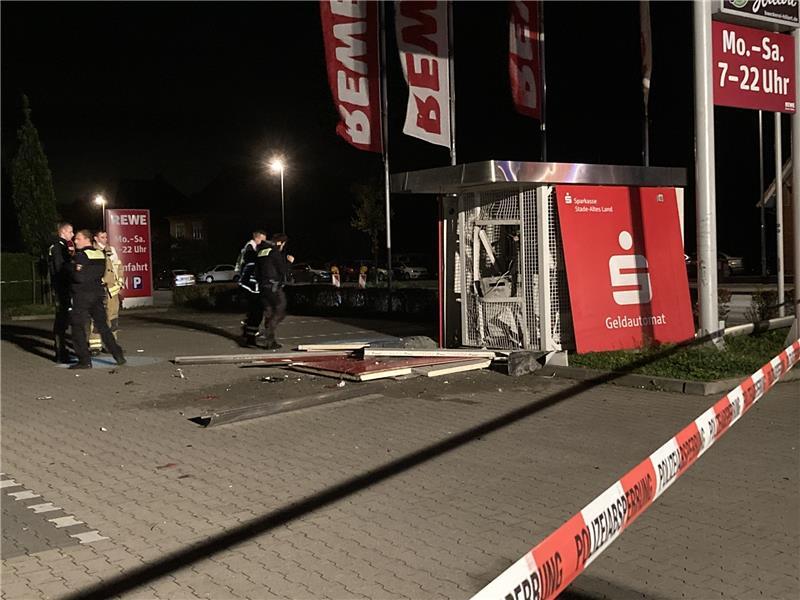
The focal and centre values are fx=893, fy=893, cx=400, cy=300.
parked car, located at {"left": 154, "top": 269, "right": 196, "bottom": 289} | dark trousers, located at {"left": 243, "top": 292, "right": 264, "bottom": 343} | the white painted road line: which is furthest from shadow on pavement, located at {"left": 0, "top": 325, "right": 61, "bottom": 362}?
parked car, located at {"left": 154, "top": 269, "right": 196, "bottom": 289}

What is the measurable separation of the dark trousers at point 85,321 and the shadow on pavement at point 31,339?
193 centimetres

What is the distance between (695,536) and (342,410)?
480 cm

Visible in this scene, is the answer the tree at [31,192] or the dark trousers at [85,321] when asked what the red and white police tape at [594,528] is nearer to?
the dark trousers at [85,321]

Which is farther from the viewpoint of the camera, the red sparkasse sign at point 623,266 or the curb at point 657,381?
the red sparkasse sign at point 623,266

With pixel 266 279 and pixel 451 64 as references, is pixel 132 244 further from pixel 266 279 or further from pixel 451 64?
pixel 266 279

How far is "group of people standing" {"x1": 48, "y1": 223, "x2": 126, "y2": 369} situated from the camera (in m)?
12.4

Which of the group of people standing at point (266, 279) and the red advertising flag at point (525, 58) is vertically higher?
the red advertising flag at point (525, 58)

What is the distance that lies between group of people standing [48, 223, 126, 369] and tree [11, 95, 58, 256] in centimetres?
2011

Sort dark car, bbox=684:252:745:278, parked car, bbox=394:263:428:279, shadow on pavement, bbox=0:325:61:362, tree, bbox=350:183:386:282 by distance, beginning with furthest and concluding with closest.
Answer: parked car, bbox=394:263:428:279, tree, bbox=350:183:386:282, dark car, bbox=684:252:745:278, shadow on pavement, bbox=0:325:61:362

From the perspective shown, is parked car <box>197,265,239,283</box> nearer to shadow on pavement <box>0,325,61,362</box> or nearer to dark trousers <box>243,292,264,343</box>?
shadow on pavement <box>0,325,61,362</box>

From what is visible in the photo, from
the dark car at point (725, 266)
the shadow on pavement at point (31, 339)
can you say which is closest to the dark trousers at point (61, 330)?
the shadow on pavement at point (31, 339)

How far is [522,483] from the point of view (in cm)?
661

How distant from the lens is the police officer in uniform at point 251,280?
560 inches

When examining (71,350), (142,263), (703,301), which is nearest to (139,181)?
(142,263)
